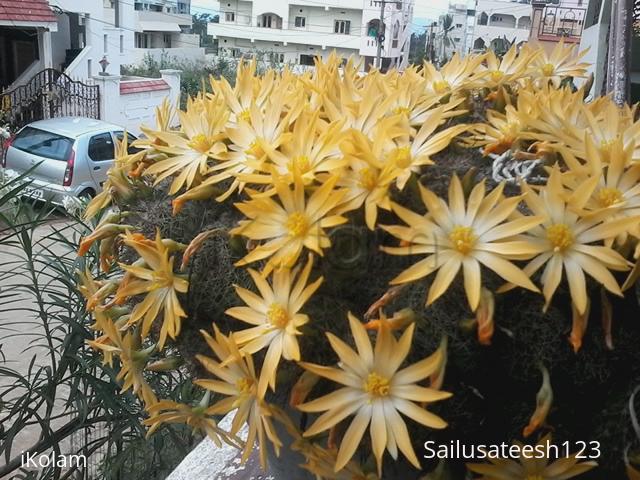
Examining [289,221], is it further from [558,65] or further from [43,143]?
[43,143]

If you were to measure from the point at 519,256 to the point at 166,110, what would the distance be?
0.44 meters

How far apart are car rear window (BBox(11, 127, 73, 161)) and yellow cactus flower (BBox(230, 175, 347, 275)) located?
193 inches

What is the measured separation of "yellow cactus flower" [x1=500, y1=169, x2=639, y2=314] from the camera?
40 centimetres

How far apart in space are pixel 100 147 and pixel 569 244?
5.43 m

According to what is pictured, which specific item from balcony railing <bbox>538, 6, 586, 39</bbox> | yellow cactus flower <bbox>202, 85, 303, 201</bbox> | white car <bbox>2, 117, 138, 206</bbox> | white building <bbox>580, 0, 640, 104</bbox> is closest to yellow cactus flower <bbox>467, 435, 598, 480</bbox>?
yellow cactus flower <bbox>202, 85, 303, 201</bbox>

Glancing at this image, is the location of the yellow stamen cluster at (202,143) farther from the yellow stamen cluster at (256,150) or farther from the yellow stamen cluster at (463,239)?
the yellow stamen cluster at (463,239)

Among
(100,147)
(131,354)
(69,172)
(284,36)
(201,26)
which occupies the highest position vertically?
(201,26)

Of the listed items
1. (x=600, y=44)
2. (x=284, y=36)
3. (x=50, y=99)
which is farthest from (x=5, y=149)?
(x=284, y=36)

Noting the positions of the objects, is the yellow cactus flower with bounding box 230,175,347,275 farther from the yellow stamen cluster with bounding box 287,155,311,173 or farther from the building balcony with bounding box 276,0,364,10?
the building balcony with bounding box 276,0,364,10

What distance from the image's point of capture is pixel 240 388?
498 mm

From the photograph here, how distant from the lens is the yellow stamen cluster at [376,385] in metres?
0.43

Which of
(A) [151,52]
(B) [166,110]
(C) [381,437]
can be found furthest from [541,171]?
(A) [151,52]

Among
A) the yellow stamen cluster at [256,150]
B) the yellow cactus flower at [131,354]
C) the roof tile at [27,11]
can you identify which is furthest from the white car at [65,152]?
the yellow stamen cluster at [256,150]

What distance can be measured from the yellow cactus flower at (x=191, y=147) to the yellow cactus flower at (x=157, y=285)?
6 centimetres
